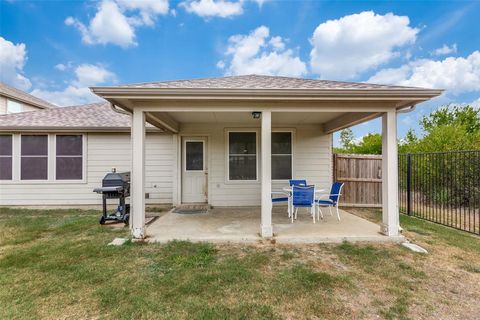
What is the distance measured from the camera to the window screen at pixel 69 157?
7305 millimetres

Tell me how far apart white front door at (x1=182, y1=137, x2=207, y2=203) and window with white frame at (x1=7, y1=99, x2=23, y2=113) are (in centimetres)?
1078

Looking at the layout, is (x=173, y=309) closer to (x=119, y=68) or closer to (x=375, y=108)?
(x=375, y=108)

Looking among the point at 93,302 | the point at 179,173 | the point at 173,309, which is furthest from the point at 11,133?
the point at 173,309

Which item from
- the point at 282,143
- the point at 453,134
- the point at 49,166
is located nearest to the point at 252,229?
the point at 282,143

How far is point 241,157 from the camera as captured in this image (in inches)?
279

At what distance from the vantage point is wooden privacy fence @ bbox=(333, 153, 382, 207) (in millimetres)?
7430

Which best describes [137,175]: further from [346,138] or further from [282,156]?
[346,138]

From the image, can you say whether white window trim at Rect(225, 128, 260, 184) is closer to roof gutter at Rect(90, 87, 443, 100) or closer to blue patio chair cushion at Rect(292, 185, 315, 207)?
blue patio chair cushion at Rect(292, 185, 315, 207)

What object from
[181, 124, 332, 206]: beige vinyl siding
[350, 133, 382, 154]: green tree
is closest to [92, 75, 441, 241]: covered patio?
[181, 124, 332, 206]: beige vinyl siding

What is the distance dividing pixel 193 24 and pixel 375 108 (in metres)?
10.7

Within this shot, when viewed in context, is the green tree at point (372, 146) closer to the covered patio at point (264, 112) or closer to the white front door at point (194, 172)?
the covered patio at point (264, 112)

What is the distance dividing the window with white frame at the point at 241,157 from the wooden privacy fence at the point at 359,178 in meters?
2.67

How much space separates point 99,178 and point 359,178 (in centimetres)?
818

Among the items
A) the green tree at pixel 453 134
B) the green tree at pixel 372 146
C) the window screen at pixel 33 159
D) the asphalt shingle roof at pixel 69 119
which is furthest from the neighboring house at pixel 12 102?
the green tree at pixel 372 146
